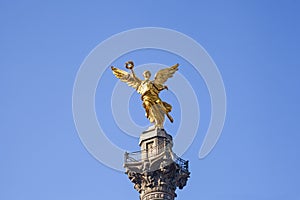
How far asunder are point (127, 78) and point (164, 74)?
8.69 feet

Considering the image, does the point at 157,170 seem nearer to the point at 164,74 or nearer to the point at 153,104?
the point at 153,104

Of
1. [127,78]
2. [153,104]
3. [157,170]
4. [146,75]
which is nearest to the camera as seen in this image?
[157,170]

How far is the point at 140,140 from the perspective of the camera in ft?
198

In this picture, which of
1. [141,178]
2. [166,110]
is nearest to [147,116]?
[166,110]

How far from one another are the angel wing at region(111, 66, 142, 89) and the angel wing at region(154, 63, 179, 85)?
127cm

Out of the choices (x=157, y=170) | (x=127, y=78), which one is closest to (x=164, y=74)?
(x=127, y=78)

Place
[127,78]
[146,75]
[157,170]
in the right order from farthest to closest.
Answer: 1. [127,78]
2. [146,75]
3. [157,170]

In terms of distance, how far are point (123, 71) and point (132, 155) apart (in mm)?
6835

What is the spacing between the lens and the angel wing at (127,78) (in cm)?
6184

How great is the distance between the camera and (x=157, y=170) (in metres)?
57.6

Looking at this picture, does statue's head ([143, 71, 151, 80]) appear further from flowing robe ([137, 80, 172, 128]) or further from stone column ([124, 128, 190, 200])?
stone column ([124, 128, 190, 200])

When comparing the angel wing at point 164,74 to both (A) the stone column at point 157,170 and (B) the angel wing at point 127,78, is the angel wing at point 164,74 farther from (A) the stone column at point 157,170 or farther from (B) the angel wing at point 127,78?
(A) the stone column at point 157,170

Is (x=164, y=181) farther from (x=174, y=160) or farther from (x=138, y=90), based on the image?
(x=138, y=90)

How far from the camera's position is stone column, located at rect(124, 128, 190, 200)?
2255 inches
